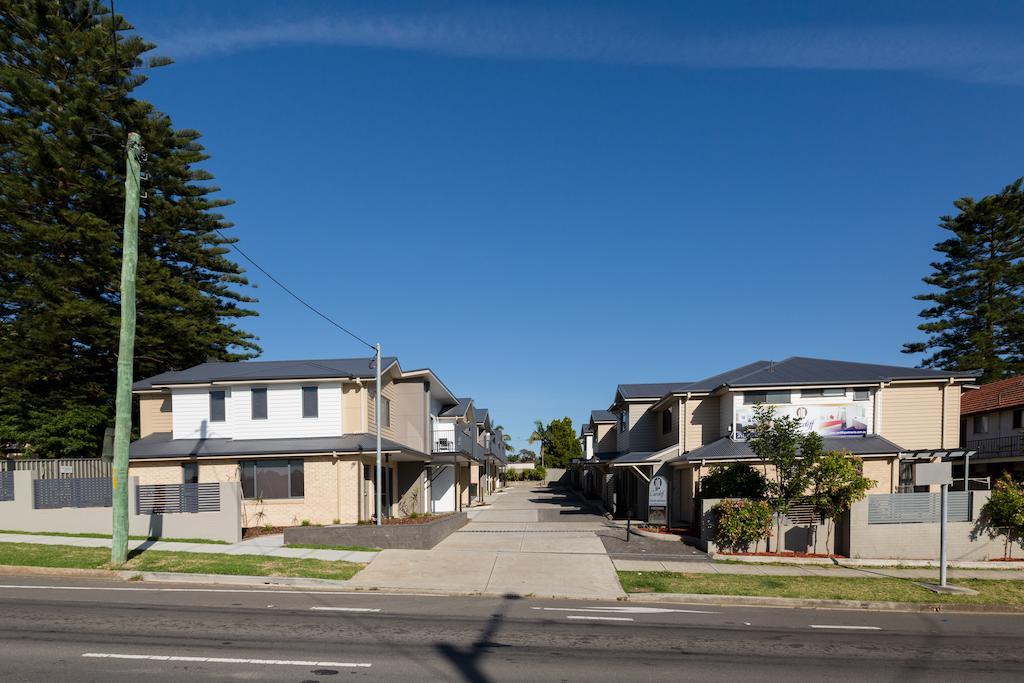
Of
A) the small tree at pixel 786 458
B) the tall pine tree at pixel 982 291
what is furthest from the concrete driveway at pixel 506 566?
the tall pine tree at pixel 982 291

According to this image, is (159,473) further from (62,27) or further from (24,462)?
(62,27)

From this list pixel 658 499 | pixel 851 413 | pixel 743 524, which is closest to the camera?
pixel 743 524

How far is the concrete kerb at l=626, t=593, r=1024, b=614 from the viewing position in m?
14.5

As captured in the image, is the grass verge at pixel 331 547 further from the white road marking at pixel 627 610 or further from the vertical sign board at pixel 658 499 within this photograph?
the vertical sign board at pixel 658 499

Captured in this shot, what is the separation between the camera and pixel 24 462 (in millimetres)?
26047

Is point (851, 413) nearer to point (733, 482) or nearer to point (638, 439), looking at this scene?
point (733, 482)

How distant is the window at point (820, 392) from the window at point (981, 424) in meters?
20.0

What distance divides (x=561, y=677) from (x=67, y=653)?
6.35 m

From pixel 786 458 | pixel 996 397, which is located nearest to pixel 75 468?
pixel 786 458

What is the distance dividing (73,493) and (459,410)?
872 inches

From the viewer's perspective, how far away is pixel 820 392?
89.6ft

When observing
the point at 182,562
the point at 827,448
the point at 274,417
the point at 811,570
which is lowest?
the point at 811,570

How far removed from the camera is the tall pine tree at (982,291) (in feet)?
173

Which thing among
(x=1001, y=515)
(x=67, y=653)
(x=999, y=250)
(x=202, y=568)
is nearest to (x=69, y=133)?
(x=202, y=568)
